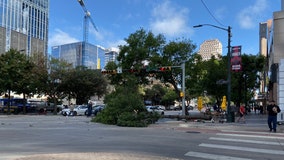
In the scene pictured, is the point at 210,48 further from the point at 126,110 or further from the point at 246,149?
the point at 246,149

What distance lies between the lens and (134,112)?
24250mm

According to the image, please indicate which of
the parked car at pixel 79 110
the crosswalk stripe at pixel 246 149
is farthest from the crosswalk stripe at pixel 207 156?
the parked car at pixel 79 110

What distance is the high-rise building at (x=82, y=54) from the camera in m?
105

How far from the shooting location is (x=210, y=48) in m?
57.4

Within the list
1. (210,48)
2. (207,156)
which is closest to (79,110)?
(210,48)

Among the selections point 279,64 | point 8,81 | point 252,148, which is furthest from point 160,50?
point 252,148

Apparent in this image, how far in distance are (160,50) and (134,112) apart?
63.1ft

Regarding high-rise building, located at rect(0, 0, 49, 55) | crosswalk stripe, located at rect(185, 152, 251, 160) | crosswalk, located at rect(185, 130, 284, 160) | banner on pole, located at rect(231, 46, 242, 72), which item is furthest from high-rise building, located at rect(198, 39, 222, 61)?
crosswalk stripe, located at rect(185, 152, 251, 160)

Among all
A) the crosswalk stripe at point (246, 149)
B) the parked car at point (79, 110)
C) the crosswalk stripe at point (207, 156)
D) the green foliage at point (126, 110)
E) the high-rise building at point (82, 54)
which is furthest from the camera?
the high-rise building at point (82, 54)

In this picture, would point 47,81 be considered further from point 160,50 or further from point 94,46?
point 94,46

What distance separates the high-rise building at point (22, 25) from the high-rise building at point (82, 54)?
9.10 meters

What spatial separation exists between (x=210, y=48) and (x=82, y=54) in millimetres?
58704

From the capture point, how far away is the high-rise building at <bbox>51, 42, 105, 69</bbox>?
345 ft

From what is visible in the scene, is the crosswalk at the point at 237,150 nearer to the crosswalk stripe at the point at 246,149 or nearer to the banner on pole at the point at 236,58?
the crosswalk stripe at the point at 246,149
